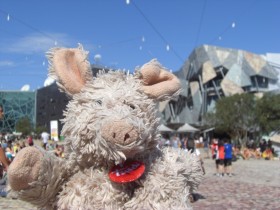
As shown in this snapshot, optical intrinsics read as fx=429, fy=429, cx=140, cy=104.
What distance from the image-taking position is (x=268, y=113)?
34.2 metres

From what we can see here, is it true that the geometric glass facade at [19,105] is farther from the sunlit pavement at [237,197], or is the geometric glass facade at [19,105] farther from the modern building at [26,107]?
the sunlit pavement at [237,197]

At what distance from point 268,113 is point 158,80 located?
108 ft

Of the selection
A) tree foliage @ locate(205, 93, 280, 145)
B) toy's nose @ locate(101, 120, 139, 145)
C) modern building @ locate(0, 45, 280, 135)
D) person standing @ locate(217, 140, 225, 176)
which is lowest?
person standing @ locate(217, 140, 225, 176)

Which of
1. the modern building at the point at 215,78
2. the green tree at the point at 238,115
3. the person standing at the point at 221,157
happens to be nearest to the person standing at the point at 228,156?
the person standing at the point at 221,157

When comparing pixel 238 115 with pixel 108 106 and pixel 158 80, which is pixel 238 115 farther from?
pixel 108 106

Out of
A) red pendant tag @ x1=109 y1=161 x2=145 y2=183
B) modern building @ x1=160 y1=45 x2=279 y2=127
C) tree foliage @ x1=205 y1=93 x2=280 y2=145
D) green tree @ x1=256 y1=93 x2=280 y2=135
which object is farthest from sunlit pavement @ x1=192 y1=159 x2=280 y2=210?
modern building @ x1=160 y1=45 x2=279 y2=127

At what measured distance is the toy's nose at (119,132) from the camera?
227cm

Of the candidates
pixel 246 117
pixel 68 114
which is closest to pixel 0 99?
pixel 246 117

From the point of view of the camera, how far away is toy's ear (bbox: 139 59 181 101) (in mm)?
2729

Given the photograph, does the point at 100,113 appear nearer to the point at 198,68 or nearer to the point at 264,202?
the point at 264,202

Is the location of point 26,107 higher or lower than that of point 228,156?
higher

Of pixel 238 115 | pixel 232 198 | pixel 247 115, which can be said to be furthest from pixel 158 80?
pixel 238 115

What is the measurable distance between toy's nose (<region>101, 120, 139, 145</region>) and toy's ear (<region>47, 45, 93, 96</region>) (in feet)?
1.59

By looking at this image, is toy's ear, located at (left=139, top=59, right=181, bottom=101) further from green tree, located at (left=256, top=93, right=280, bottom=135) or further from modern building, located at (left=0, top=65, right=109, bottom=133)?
modern building, located at (left=0, top=65, right=109, bottom=133)
